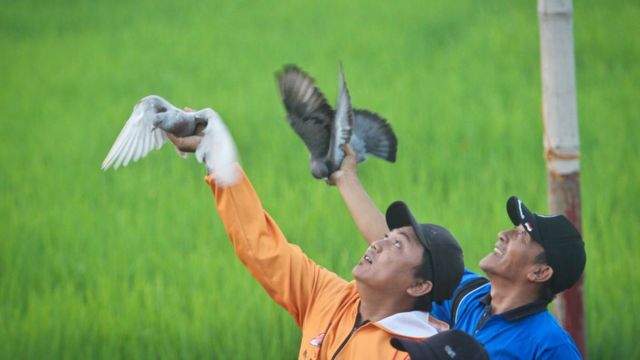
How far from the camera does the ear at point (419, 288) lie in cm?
255

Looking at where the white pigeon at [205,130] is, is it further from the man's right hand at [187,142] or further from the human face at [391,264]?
the human face at [391,264]

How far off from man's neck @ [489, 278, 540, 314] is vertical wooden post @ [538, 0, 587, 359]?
1.03 m

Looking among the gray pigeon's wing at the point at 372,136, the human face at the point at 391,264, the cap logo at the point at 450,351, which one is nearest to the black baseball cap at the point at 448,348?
the cap logo at the point at 450,351

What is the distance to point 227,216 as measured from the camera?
2.54m

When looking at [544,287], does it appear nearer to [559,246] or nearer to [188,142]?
[559,246]

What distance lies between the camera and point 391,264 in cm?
255

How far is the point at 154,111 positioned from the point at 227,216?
0.34 metres

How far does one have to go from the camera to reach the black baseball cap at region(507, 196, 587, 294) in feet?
8.93

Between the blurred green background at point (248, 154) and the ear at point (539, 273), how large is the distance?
1.51 meters

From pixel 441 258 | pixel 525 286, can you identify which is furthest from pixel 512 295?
pixel 441 258

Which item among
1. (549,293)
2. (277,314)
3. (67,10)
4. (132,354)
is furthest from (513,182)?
(67,10)

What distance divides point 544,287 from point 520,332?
0.15 m

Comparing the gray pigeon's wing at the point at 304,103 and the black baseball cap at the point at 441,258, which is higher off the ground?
the gray pigeon's wing at the point at 304,103

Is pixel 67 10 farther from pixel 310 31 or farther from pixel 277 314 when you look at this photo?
pixel 277 314
